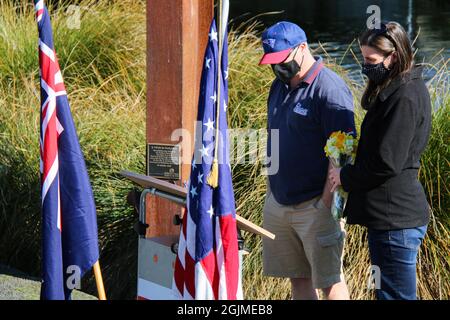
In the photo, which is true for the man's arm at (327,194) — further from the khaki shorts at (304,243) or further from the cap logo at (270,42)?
the cap logo at (270,42)

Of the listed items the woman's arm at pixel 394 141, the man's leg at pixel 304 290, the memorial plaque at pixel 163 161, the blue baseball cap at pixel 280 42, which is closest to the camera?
the woman's arm at pixel 394 141

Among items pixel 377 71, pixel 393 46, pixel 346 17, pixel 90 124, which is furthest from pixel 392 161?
pixel 346 17

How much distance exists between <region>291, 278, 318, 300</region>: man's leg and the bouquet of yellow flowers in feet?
1.88

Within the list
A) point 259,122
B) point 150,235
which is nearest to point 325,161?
point 150,235

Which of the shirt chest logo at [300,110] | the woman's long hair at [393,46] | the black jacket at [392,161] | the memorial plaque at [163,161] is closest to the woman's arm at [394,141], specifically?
the black jacket at [392,161]

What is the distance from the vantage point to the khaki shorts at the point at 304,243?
4871 mm

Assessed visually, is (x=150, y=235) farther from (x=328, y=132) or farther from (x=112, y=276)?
(x=328, y=132)

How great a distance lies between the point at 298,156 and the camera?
486 cm

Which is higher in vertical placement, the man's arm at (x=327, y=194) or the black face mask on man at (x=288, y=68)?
the black face mask on man at (x=288, y=68)

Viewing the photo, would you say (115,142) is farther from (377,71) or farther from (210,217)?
(377,71)

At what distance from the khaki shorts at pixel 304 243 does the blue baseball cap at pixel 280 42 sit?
0.78 meters

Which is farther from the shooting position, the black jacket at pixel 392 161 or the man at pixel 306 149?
the man at pixel 306 149

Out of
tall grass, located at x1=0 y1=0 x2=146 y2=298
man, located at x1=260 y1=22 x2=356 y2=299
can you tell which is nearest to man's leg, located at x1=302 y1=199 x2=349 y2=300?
man, located at x1=260 y1=22 x2=356 y2=299

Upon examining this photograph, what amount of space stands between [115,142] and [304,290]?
7.05 ft
